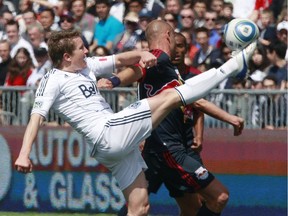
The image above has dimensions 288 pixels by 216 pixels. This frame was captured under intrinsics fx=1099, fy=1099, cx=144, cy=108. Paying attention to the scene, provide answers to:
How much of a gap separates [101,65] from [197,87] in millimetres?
1021

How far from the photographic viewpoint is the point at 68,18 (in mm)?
15953

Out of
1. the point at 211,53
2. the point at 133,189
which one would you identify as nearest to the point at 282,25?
the point at 211,53

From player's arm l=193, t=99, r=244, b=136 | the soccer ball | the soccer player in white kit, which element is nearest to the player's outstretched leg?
the soccer player in white kit

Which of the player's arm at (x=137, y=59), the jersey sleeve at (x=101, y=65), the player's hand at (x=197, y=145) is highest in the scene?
the player's arm at (x=137, y=59)

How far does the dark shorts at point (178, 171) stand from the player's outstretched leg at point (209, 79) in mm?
1020

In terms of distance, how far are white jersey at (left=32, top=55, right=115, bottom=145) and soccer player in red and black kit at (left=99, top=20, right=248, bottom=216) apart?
19.0 inches

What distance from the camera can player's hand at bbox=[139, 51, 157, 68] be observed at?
925 centimetres

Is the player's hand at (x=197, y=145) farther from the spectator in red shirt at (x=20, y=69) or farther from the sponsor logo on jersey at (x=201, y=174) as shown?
the spectator in red shirt at (x=20, y=69)

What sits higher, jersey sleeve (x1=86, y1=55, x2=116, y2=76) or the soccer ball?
the soccer ball

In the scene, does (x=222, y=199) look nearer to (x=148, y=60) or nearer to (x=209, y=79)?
(x=209, y=79)

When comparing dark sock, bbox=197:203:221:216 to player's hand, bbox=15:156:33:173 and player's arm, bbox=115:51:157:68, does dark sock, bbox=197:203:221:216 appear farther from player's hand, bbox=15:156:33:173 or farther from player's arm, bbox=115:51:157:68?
player's hand, bbox=15:156:33:173

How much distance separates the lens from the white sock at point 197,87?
8.97m

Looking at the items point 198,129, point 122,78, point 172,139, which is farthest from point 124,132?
point 198,129

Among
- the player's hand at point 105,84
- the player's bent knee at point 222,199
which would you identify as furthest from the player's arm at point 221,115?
the player's hand at point 105,84
